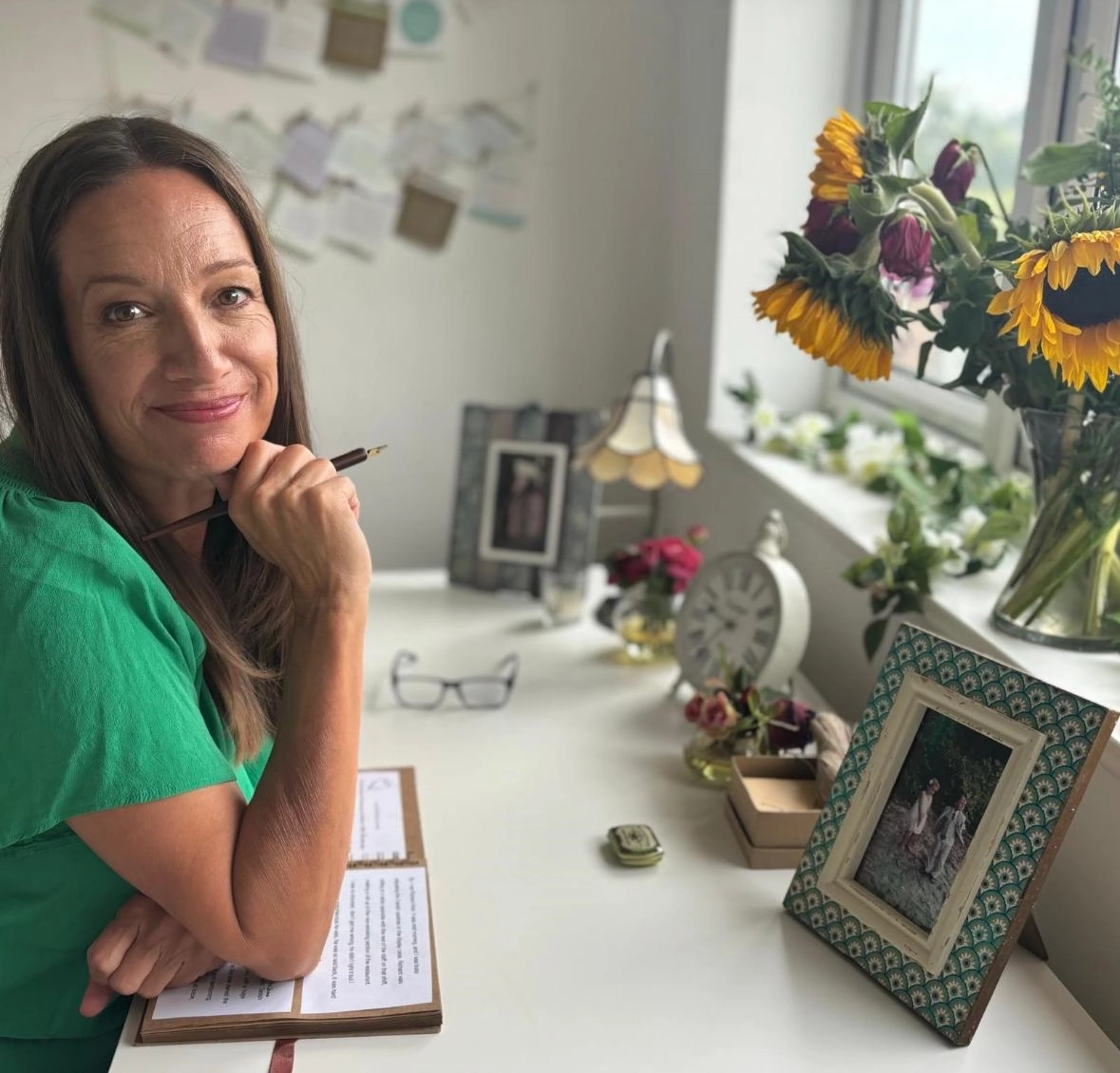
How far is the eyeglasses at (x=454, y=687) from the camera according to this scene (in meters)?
1.50

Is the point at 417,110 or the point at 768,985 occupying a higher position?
the point at 417,110

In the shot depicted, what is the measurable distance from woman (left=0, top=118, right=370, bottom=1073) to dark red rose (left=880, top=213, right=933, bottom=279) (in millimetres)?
541

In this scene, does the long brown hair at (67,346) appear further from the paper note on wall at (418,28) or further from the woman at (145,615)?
the paper note on wall at (418,28)

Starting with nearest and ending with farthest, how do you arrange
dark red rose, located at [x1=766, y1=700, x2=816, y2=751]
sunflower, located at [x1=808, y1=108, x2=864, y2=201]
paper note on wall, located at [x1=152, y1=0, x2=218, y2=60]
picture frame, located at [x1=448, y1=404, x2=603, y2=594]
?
sunflower, located at [x1=808, y1=108, x2=864, y2=201] < dark red rose, located at [x1=766, y1=700, x2=816, y2=751] < picture frame, located at [x1=448, y1=404, x2=603, y2=594] < paper note on wall, located at [x1=152, y1=0, x2=218, y2=60]

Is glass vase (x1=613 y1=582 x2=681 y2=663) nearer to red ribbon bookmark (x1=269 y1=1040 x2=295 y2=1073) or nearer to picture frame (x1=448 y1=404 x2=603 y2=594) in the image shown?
picture frame (x1=448 y1=404 x2=603 y2=594)

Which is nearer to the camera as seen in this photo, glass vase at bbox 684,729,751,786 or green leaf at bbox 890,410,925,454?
glass vase at bbox 684,729,751,786

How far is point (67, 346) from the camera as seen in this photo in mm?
981

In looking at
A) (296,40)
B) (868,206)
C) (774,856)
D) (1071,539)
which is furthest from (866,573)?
(296,40)

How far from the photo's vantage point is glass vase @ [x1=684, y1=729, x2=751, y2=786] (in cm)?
128

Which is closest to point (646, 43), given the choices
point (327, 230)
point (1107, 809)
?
point (327, 230)

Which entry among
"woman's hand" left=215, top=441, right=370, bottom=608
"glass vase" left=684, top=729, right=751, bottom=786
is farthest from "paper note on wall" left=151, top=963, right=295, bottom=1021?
"glass vase" left=684, top=729, right=751, bottom=786

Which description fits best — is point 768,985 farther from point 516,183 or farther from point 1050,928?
point 516,183

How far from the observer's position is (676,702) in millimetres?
1516

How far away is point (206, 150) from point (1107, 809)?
38.4 inches
